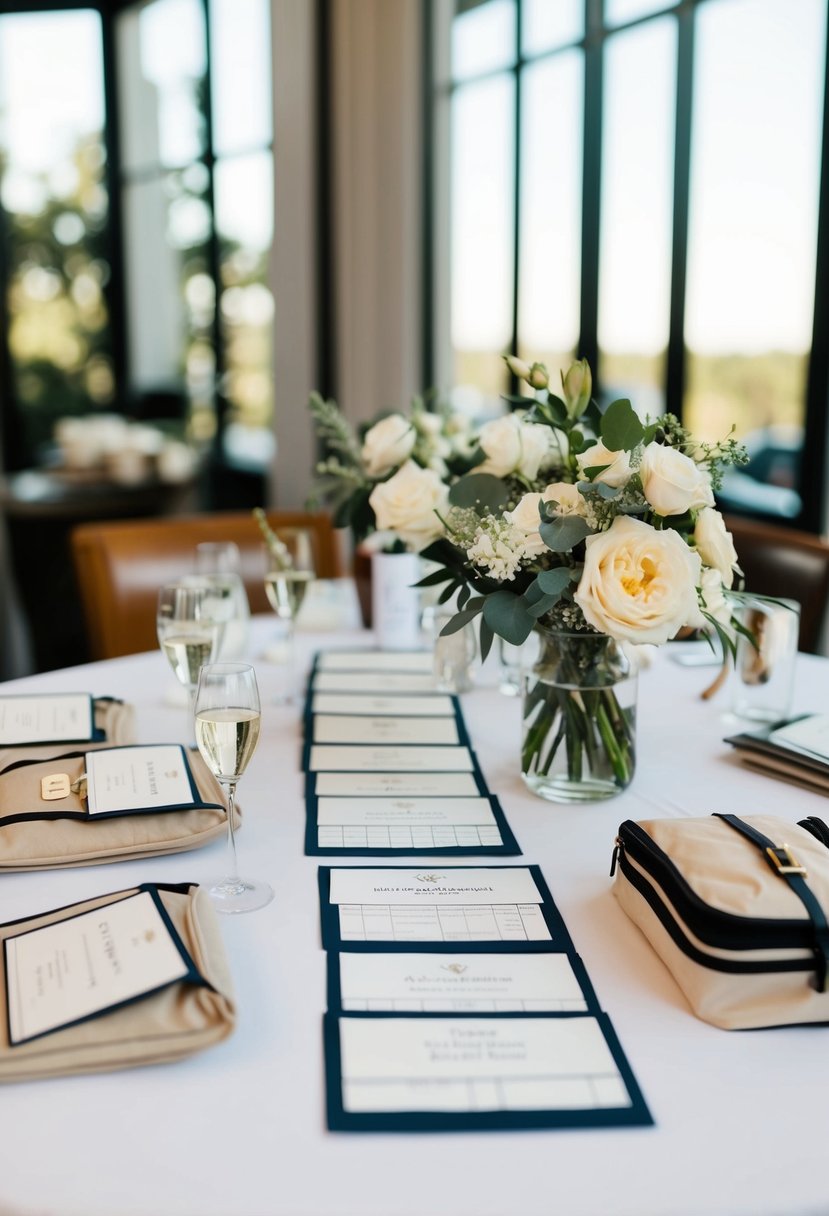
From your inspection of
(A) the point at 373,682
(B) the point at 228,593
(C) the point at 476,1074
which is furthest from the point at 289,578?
(C) the point at 476,1074

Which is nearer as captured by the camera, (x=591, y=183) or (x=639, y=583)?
(x=639, y=583)

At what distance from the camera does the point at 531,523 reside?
1103mm

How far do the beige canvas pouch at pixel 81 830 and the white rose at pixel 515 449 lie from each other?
0.48 metres

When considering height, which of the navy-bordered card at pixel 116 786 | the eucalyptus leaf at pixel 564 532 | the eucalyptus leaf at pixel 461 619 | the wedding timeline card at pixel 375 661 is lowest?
the wedding timeline card at pixel 375 661

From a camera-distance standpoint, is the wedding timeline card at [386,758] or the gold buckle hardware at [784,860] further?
the wedding timeline card at [386,758]

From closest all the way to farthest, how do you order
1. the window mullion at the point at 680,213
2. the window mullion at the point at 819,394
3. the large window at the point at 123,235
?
the window mullion at the point at 819,394 < the window mullion at the point at 680,213 < the large window at the point at 123,235

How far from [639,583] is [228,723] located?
0.39 meters

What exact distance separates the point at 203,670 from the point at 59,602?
3475 mm

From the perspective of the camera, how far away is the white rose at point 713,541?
3.55 feet

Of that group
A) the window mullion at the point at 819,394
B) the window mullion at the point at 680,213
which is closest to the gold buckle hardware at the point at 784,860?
the window mullion at the point at 819,394

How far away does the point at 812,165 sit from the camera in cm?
279

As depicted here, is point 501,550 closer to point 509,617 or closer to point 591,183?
point 509,617

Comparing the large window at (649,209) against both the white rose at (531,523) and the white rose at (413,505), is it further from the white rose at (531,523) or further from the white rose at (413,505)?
the white rose at (531,523)

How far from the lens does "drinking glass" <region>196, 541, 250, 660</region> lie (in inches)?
61.0
